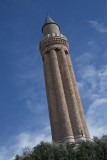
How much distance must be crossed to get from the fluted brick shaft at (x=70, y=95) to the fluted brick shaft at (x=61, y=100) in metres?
0.43

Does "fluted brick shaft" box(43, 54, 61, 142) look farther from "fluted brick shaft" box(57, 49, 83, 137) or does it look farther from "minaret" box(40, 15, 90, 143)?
"fluted brick shaft" box(57, 49, 83, 137)

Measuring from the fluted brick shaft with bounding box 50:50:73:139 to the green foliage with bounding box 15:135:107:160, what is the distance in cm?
313

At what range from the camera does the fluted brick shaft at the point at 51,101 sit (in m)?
18.3

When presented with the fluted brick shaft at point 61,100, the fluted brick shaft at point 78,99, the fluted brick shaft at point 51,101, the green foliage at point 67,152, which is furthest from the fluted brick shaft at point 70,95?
the green foliage at point 67,152

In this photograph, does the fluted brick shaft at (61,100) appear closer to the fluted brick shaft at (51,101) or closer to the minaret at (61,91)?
the minaret at (61,91)

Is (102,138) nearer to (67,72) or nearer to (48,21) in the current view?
(67,72)

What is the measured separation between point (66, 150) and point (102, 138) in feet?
10.2

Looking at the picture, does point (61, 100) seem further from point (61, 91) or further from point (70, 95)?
point (70, 95)

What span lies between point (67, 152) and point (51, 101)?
710 centimetres

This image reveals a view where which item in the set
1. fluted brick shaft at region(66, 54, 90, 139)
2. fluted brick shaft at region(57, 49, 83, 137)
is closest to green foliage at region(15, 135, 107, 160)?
fluted brick shaft at region(57, 49, 83, 137)

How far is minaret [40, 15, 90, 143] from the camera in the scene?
1744 cm

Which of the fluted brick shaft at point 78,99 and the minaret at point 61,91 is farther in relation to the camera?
the fluted brick shaft at point 78,99

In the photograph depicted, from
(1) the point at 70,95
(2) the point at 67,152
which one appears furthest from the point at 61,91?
(2) the point at 67,152

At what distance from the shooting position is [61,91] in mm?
19359
